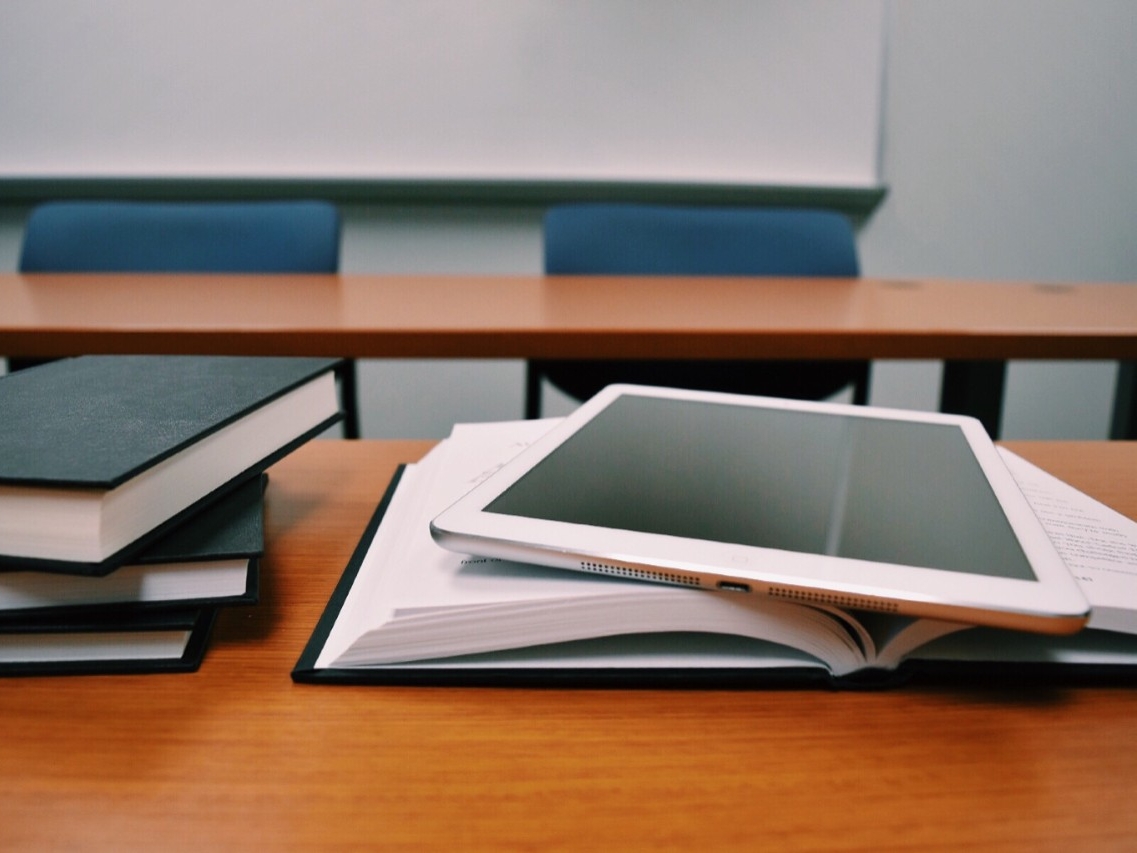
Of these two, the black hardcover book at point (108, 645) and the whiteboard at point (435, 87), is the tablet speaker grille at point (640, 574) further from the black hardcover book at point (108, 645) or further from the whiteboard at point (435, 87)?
the whiteboard at point (435, 87)

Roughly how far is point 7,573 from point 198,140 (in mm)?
1901

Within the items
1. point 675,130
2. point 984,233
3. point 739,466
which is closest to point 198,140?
point 675,130

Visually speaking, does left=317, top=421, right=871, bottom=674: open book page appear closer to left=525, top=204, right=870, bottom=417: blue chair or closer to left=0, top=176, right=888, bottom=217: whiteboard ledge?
left=525, top=204, right=870, bottom=417: blue chair

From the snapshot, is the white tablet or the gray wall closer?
the white tablet

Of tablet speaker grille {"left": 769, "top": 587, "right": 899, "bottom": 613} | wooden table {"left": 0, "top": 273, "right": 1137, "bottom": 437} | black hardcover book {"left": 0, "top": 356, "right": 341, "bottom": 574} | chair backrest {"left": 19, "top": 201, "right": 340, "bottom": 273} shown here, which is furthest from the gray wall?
tablet speaker grille {"left": 769, "top": 587, "right": 899, "bottom": 613}

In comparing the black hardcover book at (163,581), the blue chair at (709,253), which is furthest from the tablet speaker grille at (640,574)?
the blue chair at (709,253)

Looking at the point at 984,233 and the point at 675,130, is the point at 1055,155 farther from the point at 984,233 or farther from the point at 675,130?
the point at 675,130

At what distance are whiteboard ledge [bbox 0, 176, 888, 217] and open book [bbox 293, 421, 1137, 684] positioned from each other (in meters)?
1.73

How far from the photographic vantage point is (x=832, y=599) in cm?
26

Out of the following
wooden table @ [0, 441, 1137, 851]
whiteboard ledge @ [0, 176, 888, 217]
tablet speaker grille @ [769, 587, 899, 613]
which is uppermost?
whiteboard ledge @ [0, 176, 888, 217]

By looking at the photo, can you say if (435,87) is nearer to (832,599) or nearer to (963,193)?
(963,193)

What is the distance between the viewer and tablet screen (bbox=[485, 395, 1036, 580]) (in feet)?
0.95

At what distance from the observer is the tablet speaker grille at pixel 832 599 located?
26 centimetres

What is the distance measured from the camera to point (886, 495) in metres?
0.33
